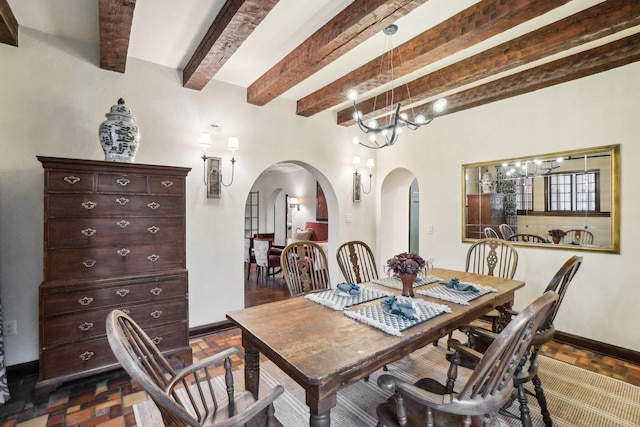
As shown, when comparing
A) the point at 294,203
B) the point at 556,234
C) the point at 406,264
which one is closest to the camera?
the point at 406,264

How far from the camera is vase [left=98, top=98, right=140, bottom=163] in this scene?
2500mm

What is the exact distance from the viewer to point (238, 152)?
3.67 m

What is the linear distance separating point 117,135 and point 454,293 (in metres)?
2.90

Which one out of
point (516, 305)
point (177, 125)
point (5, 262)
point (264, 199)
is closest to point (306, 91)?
point (177, 125)

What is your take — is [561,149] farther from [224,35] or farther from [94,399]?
[94,399]

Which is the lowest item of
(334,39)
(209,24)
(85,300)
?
(85,300)

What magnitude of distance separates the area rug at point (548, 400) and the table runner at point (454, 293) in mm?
786

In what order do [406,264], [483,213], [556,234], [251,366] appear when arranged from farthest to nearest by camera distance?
[483,213], [556,234], [406,264], [251,366]

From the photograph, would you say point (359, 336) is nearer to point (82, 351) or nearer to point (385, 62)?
point (82, 351)

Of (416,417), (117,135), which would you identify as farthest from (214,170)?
(416,417)

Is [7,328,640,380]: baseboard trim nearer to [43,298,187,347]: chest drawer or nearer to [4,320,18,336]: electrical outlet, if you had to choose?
[4,320,18,336]: electrical outlet

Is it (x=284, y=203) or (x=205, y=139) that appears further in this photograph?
(x=284, y=203)

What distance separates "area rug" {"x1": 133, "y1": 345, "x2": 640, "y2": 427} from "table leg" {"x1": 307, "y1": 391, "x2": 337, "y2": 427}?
98 centimetres

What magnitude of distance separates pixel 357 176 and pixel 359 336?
3.58 metres
